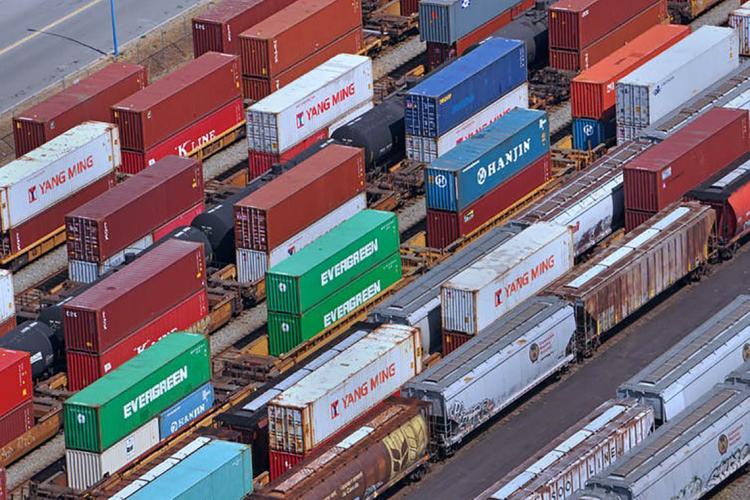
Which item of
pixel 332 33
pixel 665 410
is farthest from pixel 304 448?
pixel 332 33

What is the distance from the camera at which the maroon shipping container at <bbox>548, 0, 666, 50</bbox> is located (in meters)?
160

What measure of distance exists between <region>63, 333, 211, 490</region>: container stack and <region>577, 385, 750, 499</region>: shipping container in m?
22.1

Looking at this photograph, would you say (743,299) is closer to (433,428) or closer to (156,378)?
(433,428)

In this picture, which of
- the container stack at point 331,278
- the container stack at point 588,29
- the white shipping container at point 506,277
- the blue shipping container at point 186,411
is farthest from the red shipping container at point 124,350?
the container stack at point 588,29

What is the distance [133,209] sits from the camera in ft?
461

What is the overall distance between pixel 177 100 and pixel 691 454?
47562 mm

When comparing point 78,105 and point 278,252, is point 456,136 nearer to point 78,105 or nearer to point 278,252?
point 278,252

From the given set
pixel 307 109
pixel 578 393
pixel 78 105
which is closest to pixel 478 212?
pixel 307 109

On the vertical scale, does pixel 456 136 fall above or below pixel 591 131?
above

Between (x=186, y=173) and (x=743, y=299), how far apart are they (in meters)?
31.3

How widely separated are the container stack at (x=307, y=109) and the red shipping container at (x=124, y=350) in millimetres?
17393

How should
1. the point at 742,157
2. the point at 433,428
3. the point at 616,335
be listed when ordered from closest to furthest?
the point at 433,428, the point at 616,335, the point at 742,157

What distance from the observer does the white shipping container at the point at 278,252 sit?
457 feet

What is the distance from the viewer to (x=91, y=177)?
148625 mm
